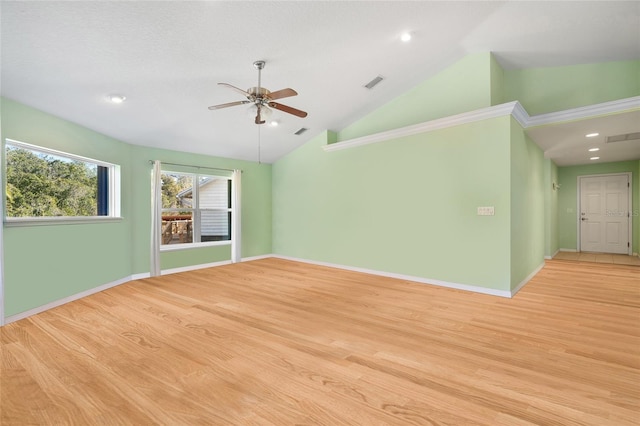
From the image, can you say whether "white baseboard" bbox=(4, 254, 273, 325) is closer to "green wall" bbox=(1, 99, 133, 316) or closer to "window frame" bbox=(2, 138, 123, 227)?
"green wall" bbox=(1, 99, 133, 316)

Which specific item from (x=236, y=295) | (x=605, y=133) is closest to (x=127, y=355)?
(x=236, y=295)

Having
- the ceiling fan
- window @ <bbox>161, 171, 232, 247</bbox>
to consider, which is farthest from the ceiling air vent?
window @ <bbox>161, 171, 232, 247</bbox>

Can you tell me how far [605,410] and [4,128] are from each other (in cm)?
559

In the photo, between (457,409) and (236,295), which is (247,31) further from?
(457,409)

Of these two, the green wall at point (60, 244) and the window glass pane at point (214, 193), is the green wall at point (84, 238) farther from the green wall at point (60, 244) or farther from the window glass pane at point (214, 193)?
the window glass pane at point (214, 193)

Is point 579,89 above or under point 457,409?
above

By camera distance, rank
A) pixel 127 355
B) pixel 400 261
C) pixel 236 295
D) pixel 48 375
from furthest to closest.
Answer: pixel 400 261
pixel 236 295
pixel 127 355
pixel 48 375

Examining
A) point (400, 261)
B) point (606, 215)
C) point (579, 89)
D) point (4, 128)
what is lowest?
point (400, 261)

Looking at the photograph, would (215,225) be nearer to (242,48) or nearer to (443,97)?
(242,48)

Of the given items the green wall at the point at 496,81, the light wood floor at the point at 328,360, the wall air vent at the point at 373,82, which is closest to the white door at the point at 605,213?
the light wood floor at the point at 328,360

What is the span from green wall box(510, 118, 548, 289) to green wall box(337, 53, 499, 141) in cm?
78

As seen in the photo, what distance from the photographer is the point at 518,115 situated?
161 inches

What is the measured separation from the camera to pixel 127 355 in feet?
7.68

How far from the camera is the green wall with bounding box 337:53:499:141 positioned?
4375 mm
